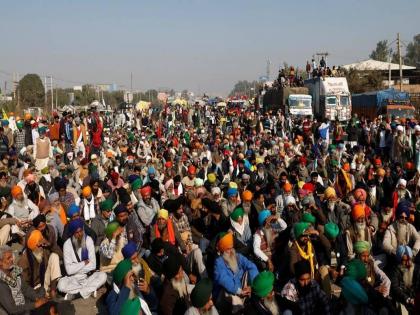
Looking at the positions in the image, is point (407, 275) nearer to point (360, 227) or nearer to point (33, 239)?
point (360, 227)

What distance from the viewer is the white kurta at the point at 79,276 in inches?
267

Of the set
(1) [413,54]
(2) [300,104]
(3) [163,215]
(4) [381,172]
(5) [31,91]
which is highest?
(1) [413,54]

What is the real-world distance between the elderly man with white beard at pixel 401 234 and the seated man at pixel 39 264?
14.3ft

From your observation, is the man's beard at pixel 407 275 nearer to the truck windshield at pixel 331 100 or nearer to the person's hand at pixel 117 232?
the person's hand at pixel 117 232

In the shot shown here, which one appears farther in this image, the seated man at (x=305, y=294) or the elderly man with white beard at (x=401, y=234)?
the elderly man with white beard at (x=401, y=234)

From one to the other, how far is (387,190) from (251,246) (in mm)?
4269

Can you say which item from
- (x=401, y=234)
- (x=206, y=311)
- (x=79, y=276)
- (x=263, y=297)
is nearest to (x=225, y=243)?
(x=263, y=297)

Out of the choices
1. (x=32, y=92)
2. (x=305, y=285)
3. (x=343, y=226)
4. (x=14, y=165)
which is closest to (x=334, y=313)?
(x=305, y=285)

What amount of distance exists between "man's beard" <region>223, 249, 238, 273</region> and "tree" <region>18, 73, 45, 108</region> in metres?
58.8

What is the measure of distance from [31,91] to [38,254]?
67.5 metres

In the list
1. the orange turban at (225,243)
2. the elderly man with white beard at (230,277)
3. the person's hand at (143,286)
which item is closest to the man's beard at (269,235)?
the elderly man with white beard at (230,277)

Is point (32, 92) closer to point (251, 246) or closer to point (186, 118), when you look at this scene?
point (186, 118)

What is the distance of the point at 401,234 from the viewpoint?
673cm

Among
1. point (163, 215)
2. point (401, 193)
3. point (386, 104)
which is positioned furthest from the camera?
point (386, 104)
